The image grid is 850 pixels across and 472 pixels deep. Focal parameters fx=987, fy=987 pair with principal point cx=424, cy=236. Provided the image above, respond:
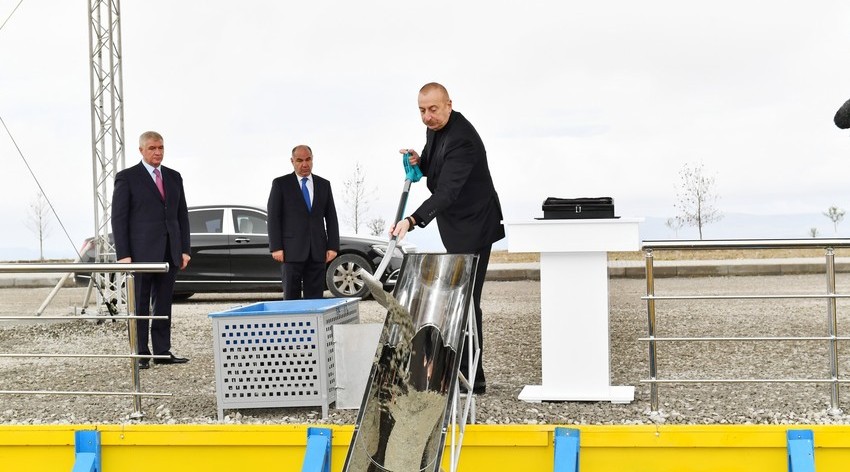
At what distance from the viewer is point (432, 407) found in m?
4.59

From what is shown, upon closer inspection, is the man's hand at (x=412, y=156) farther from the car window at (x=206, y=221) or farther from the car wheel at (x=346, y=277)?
the car window at (x=206, y=221)

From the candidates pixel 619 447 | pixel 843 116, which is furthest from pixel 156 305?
pixel 843 116

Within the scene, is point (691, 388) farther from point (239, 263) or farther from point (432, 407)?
point (239, 263)

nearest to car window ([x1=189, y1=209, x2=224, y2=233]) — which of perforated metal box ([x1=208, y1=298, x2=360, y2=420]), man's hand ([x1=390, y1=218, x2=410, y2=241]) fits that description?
perforated metal box ([x1=208, y1=298, x2=360, y2=420])

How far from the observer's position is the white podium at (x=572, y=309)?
18.2 ft

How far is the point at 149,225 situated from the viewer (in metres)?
7.68

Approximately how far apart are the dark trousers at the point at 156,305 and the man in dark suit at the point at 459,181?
8.86ft

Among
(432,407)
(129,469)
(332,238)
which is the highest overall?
(332,238)

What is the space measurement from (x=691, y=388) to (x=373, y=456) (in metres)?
2.75

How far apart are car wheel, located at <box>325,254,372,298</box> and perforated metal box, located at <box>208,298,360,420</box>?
8.83 metres

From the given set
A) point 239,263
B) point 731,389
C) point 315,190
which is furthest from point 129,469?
point 239,263

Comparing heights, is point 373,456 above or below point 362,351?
below

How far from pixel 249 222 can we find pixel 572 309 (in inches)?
379

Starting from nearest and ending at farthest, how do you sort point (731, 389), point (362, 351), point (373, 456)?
point (373, 456), point (362, 351), point (731, 389)
